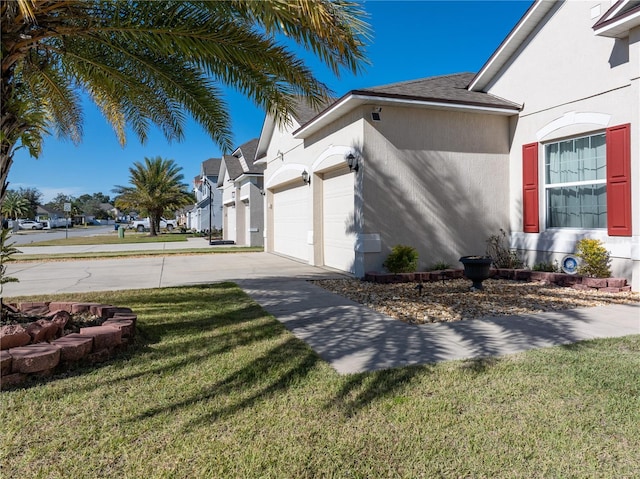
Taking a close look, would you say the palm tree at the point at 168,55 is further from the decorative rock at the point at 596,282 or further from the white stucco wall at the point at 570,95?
the decorative rock at the point at 596,282

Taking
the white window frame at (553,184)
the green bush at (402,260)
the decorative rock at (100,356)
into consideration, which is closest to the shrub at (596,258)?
the white window frame at (553,184)

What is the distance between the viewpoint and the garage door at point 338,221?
35.8ft

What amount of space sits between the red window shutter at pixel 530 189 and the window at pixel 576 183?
0.24 m

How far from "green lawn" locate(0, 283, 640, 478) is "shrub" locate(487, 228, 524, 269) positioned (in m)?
6.10

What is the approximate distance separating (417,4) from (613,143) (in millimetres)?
5484

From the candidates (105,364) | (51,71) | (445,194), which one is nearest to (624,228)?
(445,194)

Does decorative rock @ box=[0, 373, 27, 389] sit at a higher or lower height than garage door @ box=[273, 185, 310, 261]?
lower

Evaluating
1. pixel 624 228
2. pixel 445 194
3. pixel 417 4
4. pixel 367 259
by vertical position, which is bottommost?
pixel 367 259

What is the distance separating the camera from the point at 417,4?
403 inches

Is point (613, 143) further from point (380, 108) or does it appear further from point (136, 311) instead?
point (136, 311)

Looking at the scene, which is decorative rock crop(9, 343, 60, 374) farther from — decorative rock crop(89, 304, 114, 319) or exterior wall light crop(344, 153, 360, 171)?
exterior wall light crop(344, 153, 360, 171)

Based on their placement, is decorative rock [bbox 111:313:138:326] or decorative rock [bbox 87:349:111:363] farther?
decorative rock [bbox 111:313:138:326]

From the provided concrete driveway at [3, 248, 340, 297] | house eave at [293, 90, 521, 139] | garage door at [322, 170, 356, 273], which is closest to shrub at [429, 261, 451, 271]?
garage door at [322, 170, 356, 273]

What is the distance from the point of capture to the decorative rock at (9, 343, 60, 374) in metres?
3.95
